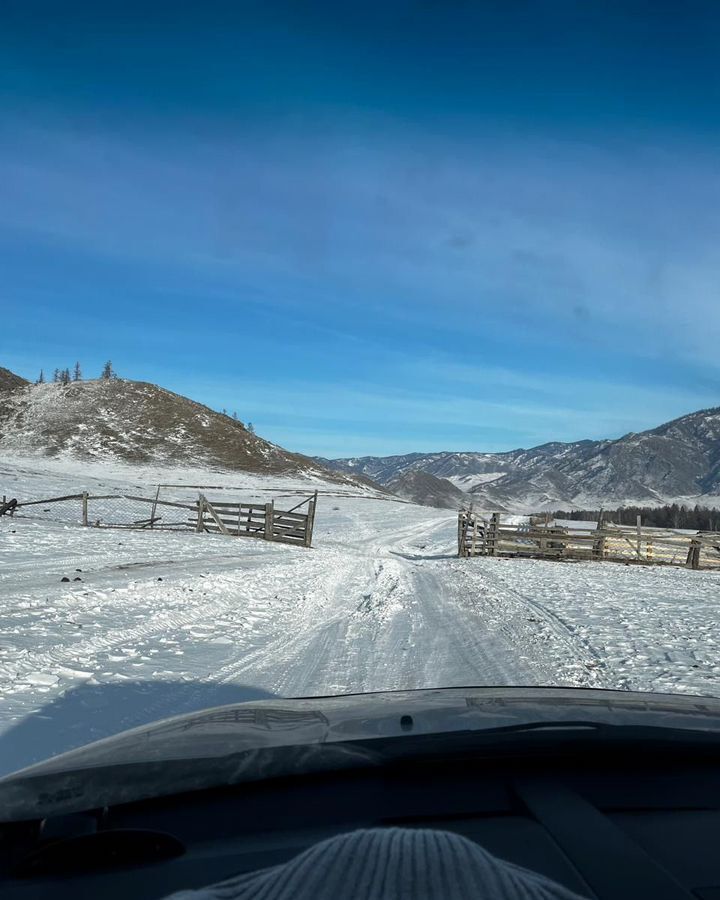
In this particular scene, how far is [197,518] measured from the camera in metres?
28.8

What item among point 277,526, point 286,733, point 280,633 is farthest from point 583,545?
point 286,733

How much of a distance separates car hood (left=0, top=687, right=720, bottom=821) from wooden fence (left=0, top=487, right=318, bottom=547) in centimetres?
2032

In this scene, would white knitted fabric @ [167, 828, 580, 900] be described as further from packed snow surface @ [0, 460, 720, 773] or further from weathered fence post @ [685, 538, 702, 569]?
weathered fence post @ [685, 538, 702, 569]

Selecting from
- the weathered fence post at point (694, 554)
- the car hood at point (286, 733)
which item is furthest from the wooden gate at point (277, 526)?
the car hood at point (286, 733)

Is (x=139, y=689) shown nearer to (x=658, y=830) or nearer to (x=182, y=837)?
(x=182, y=837)

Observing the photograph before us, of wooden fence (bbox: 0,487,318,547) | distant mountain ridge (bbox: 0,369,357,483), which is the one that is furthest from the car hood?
distant mountain ridge (bbox: 0,369,357,483)

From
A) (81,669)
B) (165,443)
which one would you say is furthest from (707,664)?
(165,443)

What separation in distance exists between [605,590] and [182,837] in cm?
1565

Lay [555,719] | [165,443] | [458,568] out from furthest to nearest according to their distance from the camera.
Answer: [165,443]
[458,568]
[555,719]

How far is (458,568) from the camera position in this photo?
20234mm

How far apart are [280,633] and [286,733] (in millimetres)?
6781

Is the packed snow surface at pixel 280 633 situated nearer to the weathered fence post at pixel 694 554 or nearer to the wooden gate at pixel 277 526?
the wooden gate at pixel 277 526

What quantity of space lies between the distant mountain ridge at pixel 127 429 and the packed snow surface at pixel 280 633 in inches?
3525

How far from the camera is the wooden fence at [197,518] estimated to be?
25453 mm
